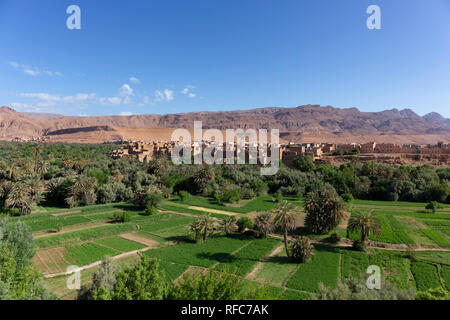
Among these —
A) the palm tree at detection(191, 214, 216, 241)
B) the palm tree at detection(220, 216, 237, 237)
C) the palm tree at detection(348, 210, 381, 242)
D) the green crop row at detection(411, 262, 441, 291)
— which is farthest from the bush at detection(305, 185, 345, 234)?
the palm tree at detection(191, 214, 216, 241)

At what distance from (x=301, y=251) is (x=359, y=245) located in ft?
23.2

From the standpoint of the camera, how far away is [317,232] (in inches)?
1211

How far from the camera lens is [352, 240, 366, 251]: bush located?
1015 inches

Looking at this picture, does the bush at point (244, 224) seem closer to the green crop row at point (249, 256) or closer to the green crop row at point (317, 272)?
the green crop row at point (249, 256)

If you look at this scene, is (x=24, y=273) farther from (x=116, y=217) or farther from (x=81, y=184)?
(x=81, y=184)

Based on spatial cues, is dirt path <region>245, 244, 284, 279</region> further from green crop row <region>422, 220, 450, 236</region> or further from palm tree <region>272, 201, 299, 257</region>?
green crop row <region>422, 220, 450, 236</region>

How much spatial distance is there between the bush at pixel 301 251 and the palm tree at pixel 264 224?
20.3ft

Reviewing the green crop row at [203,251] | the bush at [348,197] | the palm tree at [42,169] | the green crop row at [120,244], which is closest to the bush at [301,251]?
the green crop row at [203,251]

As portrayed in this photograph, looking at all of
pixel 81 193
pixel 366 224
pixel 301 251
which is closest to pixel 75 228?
pixel 81 193

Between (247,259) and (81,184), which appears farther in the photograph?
(81,184)

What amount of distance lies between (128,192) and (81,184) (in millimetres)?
7639

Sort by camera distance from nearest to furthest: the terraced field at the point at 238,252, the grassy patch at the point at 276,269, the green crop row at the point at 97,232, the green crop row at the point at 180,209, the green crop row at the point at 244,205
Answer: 1. the terraced field at the point at 238,252
2. the grassy patch at the point at 276,269
3. the green crop row at the point at 97,232
4. the green crop row at the point at 180,209
5. the green crop row at the point at 244,205

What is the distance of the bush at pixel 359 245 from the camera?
2578 centimetres
